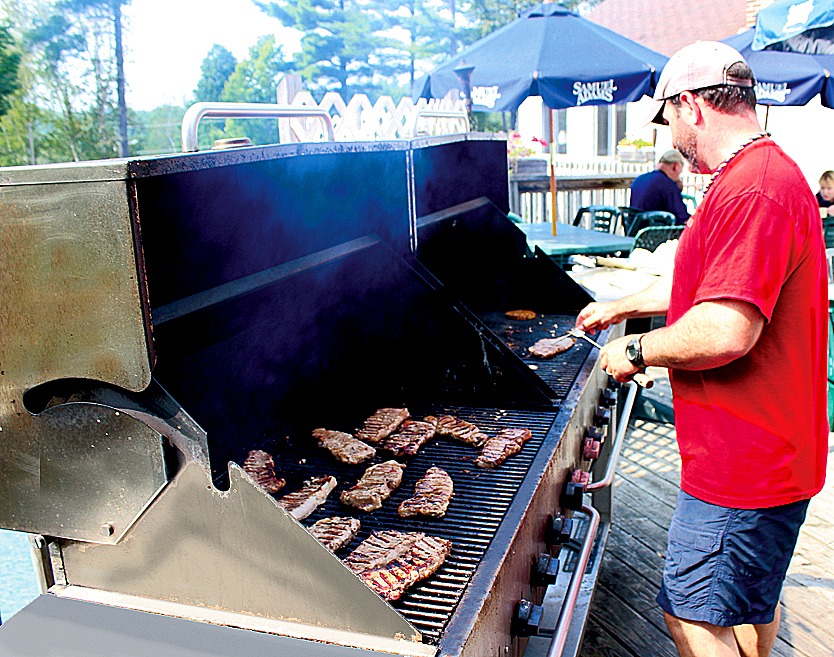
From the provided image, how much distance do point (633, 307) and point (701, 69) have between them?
44.5 inches

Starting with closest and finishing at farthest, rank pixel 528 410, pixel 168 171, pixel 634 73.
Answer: pixel 168 171
pixel 528 410
pixel 634 73

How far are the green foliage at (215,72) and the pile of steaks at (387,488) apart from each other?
32825 mm

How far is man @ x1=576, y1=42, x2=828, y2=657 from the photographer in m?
2.06

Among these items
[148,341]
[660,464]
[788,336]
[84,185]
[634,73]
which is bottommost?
[660,464]

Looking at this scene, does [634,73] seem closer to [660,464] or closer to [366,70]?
[660,464]

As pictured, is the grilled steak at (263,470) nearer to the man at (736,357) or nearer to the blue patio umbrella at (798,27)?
the man at (736,357)

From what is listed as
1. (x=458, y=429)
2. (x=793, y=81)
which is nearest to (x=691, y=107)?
(x=458, y=429)

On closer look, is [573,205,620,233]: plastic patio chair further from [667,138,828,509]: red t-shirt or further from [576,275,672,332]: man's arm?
[667,138,828,509]: red t-shirt

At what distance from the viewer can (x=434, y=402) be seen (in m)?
3.23

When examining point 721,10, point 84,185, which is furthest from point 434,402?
point 721,10

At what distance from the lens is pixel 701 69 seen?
2.27 m

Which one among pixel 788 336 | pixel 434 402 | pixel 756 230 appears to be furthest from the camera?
pixel 434 402

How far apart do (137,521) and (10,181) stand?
2.76ft

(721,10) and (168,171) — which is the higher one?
(721,10)
